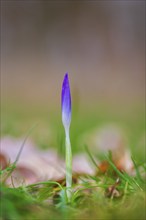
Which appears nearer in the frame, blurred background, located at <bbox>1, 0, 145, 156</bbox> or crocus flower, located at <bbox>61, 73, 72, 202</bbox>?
crocus flower, located at <bbox>61, 73, 72, 202</bbox>

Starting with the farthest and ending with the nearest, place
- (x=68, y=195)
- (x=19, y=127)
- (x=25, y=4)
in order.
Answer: (x=25, y=4) < (x=19, y=127) < (x=68, y=195)

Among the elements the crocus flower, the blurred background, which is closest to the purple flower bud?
the crocus flower

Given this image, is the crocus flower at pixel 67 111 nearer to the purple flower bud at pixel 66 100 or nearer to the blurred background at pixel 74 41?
the purple flower bud at pixel 66 100

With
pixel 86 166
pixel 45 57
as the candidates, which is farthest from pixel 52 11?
pixel 86 166

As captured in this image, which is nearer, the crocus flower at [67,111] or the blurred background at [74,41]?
the crocus flower at [67,111]

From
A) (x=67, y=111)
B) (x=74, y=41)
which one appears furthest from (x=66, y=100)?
(x=74, y=41)

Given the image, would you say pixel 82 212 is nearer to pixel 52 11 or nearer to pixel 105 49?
pixel 105 49

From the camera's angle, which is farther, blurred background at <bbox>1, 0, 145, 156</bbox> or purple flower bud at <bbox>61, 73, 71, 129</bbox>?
blurred background at <bbox>1, 0, 145, 156</bbox>

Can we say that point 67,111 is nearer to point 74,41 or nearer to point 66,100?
point 66,100

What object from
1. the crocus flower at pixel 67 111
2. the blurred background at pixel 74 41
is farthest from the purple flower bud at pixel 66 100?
the blurred background at pixel 74 41

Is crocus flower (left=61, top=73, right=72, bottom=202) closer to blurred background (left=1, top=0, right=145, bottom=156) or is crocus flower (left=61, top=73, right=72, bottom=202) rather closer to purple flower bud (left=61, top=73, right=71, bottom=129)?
purple flower bud (left=61, top=73, right=71, bottom=129)

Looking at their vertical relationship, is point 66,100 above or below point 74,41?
above
